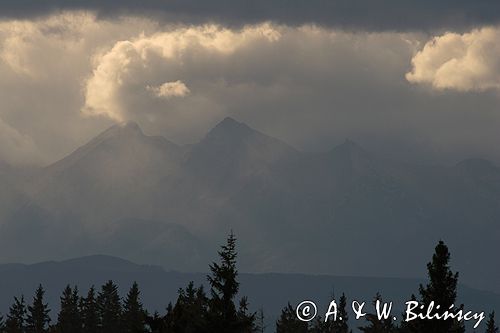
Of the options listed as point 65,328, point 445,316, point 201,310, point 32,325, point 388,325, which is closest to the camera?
point 445,316

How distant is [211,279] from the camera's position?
65.8 m

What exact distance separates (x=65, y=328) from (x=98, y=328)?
3.60 m

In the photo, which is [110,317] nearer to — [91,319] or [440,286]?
[91,319]

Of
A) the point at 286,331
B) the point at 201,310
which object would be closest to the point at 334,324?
the point at 286,331

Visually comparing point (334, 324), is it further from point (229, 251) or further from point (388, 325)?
point (229, 251)
